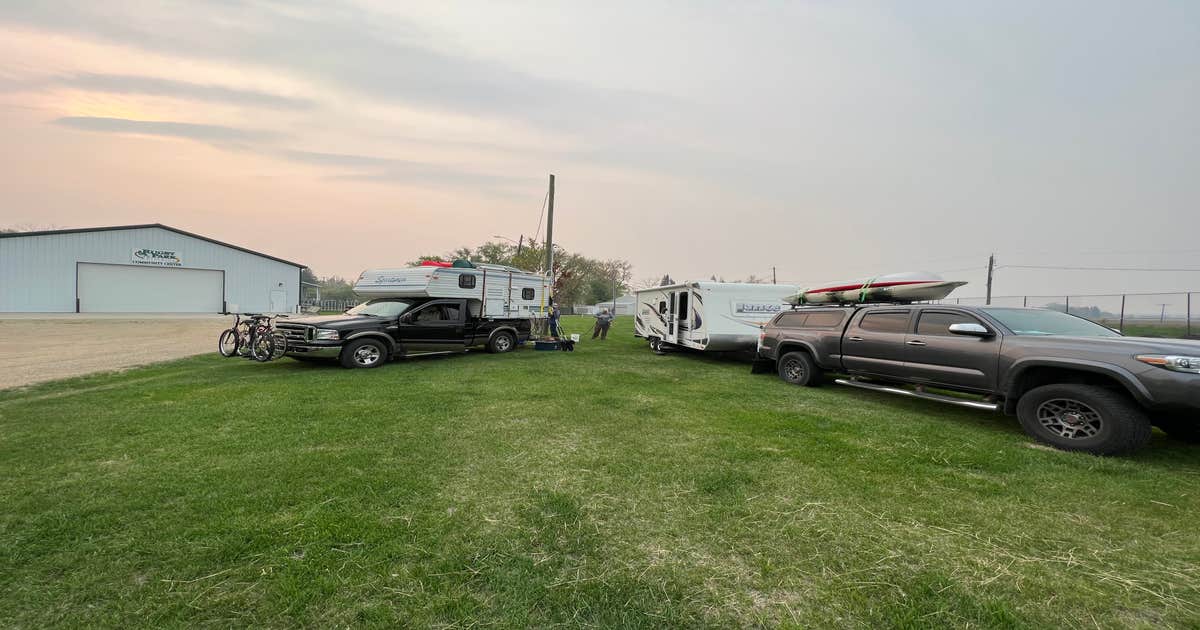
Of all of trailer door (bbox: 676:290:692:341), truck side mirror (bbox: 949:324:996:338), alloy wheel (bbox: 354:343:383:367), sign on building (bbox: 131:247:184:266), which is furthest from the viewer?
sign on building (bbox: 131:247:184:266)

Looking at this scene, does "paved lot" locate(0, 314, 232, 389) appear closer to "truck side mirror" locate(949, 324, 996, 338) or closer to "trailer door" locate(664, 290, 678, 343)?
"trailer door" locate(664, 290, 678, 343)

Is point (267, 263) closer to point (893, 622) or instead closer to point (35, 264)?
point (35, 264)

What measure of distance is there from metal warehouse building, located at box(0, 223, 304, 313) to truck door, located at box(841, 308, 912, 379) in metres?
34.9

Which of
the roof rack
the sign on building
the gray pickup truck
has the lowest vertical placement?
the gray pickup truck

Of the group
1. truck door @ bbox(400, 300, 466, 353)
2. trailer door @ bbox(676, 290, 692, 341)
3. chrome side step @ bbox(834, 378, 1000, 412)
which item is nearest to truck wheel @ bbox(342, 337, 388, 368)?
truck door @ bbox(400, 300, 466, 353)

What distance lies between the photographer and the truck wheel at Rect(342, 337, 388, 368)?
33.4 feet

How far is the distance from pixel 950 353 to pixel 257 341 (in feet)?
41.9

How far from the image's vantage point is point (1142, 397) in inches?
173

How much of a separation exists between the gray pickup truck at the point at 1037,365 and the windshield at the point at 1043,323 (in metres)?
0.01

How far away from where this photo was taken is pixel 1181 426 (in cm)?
485

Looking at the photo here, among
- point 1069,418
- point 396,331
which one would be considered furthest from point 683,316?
point 1069,418

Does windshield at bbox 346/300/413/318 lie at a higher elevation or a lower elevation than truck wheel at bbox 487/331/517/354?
higher

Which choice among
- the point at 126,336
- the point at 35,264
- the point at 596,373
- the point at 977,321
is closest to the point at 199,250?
the point at 35,264

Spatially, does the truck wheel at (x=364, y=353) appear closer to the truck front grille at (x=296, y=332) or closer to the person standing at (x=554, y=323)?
the truck front grille at (x=296, y=332)
